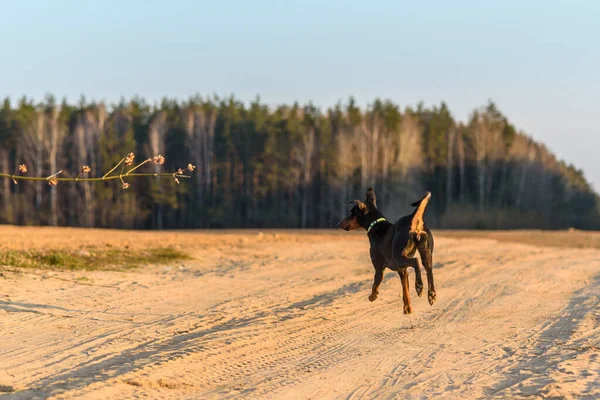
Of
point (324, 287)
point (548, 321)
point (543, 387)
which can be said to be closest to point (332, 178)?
point (324, 287)

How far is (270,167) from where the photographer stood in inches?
2432

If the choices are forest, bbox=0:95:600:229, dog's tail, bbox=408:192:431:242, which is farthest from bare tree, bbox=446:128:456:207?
dog's tail, bbox=408:192:431:242

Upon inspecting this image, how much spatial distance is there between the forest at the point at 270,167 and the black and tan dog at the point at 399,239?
A: 3990cm

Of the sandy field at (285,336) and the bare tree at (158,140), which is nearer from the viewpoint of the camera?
the sandy field at (285,336)

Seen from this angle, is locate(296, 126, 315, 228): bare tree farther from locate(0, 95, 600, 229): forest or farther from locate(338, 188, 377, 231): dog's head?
locate(338, 188, 377, 231): dog's head

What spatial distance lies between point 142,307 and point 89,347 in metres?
2.95

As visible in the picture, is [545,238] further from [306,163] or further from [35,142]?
[35,142]

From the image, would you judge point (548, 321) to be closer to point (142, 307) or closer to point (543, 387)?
point (543, 387)

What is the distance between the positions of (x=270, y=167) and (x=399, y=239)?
5204cm

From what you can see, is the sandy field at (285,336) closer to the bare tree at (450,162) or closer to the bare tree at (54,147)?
the bare tree at (54,147)

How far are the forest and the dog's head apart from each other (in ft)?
131

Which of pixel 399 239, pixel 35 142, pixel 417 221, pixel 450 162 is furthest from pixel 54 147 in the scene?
pixel 417 221

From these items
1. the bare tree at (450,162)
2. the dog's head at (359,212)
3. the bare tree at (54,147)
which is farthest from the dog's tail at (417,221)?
the bare tree at (450,162)

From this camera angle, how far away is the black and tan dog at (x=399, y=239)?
983cm
